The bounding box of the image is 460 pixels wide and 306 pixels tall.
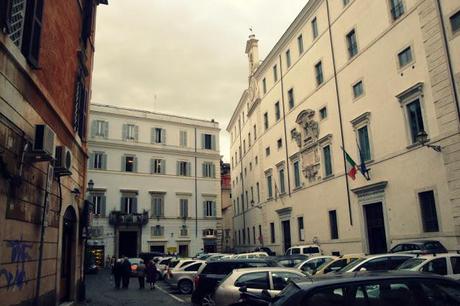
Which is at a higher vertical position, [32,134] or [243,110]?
[243,110]

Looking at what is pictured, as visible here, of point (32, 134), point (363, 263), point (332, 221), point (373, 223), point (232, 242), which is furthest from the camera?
point (232, 242)

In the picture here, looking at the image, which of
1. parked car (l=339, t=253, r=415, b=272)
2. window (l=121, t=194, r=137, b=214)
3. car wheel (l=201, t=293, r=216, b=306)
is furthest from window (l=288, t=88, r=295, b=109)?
car wheel (l=201, t=293, r=216, b=306)

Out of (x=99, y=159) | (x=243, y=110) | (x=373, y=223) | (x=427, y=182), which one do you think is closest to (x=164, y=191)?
(x=99, y=159)

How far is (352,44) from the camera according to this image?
24.5 m

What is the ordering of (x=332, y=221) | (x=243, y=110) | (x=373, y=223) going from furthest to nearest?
(x=243, y=110) → (x=332, y=221) → (x=373, y=223)

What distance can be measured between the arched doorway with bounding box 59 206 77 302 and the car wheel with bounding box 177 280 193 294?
6610 mm

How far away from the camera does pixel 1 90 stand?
659 cm

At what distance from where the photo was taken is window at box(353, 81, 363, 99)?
76.1 feet

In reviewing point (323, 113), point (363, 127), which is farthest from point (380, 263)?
point (323, 113)

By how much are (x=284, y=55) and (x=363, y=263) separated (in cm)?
2550

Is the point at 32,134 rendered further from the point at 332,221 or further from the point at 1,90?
the point at 332,221

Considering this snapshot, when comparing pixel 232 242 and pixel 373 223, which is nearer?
pixel 373 223

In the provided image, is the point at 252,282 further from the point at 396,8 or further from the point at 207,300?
the point at 396,8

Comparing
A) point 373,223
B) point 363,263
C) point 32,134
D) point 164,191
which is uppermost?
point 164,191
